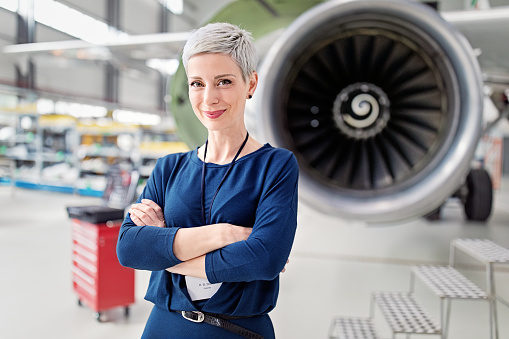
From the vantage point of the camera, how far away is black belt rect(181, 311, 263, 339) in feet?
2.93

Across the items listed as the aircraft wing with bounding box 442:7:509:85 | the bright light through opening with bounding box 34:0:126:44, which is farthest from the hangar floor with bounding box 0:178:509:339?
the bright light through opening with bounding box 34:0:126:44

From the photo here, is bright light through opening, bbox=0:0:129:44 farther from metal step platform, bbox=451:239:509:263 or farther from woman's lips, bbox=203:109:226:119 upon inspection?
woman's lips, bbox=203:109:226:119

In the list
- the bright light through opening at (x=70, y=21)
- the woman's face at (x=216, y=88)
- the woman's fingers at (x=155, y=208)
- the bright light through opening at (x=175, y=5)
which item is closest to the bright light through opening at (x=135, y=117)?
the bright light through opening at (x=70, y=21)

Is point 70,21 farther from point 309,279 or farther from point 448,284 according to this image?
point 448,284

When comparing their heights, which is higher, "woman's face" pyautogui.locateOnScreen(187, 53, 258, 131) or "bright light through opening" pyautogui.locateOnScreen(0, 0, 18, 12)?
"bright light through opening" pyautogui.locateOnScreen(0, 0, 18, 12)

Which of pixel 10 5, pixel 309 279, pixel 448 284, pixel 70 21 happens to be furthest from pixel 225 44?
pixel 70 21

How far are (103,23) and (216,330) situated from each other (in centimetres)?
1377

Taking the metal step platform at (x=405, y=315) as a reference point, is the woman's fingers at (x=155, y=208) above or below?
above

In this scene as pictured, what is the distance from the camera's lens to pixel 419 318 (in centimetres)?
195

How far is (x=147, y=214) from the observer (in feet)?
3.16

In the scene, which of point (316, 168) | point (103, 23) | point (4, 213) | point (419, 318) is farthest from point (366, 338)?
point (103, 23)

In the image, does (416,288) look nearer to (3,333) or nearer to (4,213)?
(3,333)

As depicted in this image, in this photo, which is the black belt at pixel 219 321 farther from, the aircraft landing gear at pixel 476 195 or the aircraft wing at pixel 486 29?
the aircraft landing gear at pixel 476 195

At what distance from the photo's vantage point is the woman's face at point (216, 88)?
837mm
